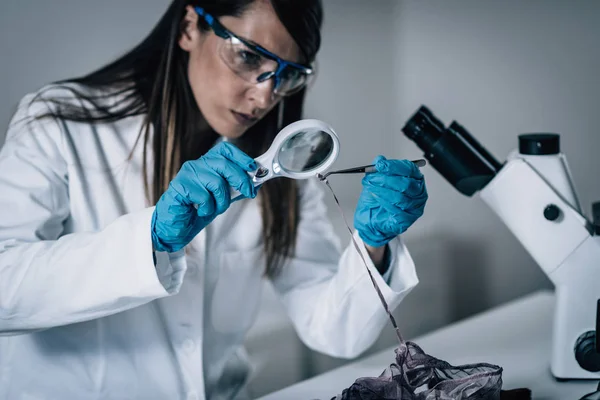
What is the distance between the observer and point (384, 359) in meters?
1.34

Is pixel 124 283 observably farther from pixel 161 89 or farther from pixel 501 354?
pixel 501 354

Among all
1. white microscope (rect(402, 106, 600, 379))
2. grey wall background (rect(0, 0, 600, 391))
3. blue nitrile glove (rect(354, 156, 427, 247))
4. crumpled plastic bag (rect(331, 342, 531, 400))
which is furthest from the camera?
grey wall background (rect(0, 0, 600, 391))

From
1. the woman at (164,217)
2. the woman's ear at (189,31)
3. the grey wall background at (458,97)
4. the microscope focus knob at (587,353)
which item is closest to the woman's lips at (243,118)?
the woman at (164,217)

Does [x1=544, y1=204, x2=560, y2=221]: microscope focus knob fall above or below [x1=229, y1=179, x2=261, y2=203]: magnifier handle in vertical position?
below

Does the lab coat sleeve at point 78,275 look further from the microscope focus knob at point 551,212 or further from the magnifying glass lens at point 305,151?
the microscope focus knob at point 551,212

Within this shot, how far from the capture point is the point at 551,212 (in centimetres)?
118

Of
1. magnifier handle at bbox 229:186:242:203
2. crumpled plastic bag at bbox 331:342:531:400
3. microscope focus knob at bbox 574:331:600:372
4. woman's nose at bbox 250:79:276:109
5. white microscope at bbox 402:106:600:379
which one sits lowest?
microscope focus knob at bbox 574:331:600:372

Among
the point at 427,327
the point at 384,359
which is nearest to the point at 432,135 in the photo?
the point at 384,359

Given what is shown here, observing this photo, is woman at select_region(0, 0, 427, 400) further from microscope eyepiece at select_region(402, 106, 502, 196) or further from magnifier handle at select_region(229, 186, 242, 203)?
microscope eyepiece at select_region(402, 106, 502, 196)

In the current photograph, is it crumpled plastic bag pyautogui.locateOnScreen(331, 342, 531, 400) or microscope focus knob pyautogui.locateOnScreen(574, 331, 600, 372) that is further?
microscope focus knob pyautogui.locateOnScreen(574, 331, 600, 372)

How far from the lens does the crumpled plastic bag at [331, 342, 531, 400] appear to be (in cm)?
95

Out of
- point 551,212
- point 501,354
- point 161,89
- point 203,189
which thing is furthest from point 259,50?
point 501,354

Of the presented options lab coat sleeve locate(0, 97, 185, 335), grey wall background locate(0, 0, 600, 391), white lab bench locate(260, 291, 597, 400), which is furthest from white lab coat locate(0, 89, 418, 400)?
grey wall background locate(0, 0, 600, 391)

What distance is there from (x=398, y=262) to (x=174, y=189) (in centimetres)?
52
